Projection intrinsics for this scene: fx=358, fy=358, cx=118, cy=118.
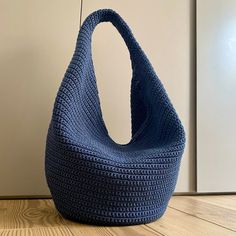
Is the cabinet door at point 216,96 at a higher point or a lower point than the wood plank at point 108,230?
higher

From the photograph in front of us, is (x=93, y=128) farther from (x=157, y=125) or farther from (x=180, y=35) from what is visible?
(x=180, y=35)

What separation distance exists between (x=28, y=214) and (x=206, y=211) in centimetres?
42

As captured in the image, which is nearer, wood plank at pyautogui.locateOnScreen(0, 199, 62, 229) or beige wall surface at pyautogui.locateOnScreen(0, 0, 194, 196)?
wood plank at pyautogui.locateOnScreen(0, 199, 62, 229)

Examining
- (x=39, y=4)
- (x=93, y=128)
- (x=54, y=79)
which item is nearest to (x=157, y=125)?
(x=93, y=128)

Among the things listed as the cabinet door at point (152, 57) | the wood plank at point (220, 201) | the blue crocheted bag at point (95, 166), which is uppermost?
the cabinet door at point (152, 57)

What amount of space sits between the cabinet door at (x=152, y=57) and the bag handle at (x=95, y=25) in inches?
6.0

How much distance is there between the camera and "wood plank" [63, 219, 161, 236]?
63 centimetres

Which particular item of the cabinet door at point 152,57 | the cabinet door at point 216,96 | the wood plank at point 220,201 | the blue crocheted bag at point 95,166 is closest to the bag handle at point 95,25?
the blue crocheted bag at point 95,166

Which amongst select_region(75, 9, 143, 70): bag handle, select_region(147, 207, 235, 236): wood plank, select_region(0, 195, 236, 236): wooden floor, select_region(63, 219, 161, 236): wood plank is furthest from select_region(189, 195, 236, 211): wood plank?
select_region(75, 9, 143, 70): bag handle

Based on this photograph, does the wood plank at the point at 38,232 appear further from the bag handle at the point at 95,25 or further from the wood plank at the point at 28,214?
the bag handle at the point at 95,25

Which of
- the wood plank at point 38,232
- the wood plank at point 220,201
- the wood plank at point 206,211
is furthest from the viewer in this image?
the wood plank at point 220,201

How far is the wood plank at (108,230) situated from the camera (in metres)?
0.63

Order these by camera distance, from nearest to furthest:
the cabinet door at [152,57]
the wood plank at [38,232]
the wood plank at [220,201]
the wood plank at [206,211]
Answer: the wood plank at [38,232] < the wood plank at [206,211] < the wood plank at [220,201] < the cabinet door at [152,57]

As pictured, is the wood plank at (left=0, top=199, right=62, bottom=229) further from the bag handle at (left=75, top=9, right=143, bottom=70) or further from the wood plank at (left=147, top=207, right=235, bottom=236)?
the bag handle at (left=75, top=9, right=143, bottom=70)
